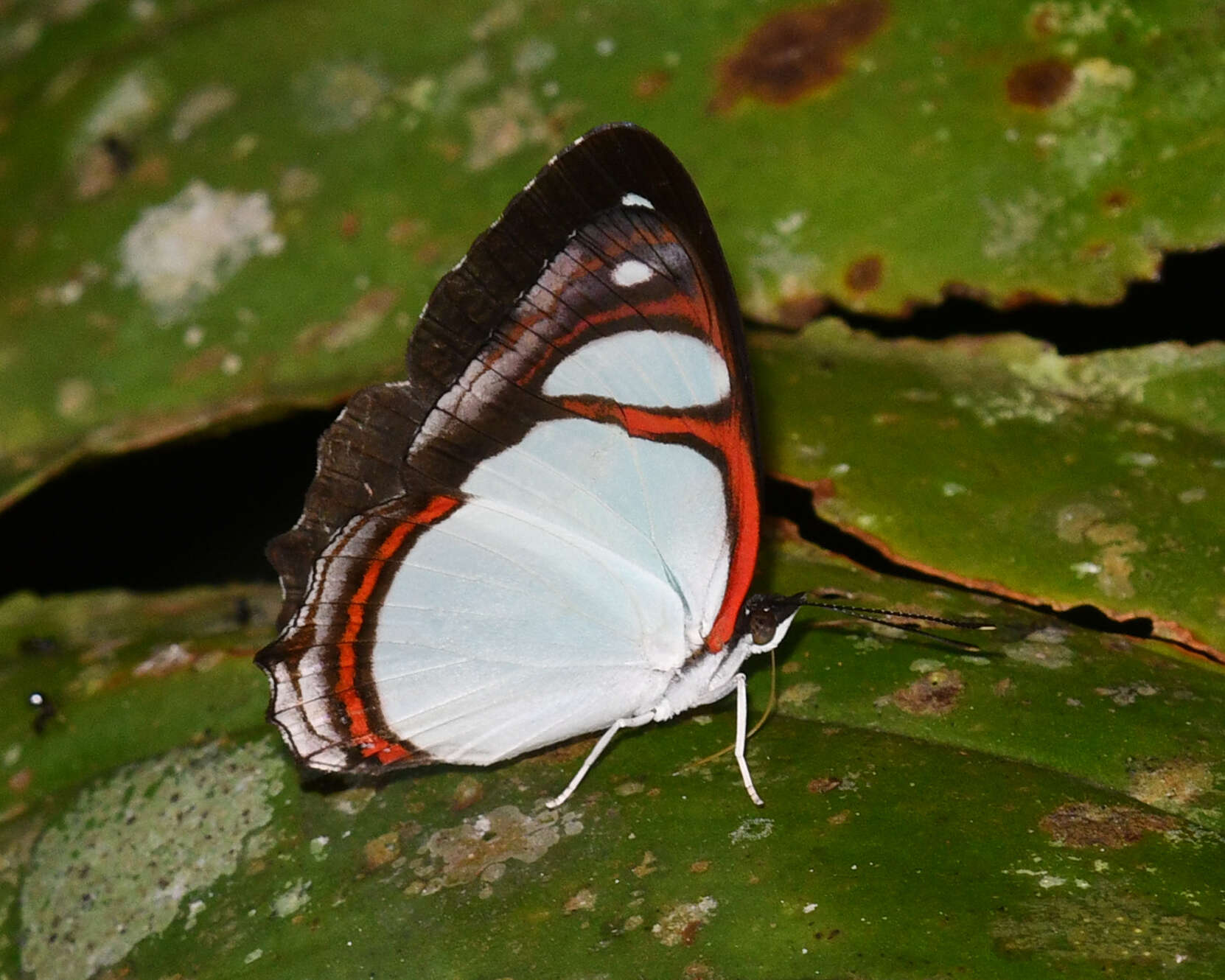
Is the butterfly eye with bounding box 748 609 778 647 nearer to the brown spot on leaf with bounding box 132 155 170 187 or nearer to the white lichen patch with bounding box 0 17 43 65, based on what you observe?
the brown spot on leaf with bounding box 132 155 170 187

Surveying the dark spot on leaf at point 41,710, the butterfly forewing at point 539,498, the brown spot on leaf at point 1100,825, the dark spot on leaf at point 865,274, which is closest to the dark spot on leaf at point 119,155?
the dark spot on leaf at point 41,710

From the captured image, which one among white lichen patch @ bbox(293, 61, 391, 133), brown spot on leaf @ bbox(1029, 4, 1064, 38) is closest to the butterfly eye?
brown spot on leaf @ bbox(1029, 4, 1064, 38)

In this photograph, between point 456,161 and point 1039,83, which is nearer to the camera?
point 1039,83

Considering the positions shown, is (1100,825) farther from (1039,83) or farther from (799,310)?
(1039,83)

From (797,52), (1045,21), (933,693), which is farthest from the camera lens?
(797,52)

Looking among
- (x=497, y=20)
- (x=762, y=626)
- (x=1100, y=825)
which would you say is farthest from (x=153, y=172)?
(x=1100, y=825)

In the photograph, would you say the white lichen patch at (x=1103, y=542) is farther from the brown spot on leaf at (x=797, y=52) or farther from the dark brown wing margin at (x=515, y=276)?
the brown spot on leaf at (x=797, y=52)

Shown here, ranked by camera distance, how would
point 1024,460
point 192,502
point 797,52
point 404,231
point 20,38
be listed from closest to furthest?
point 1024,460, point 797,52, point 404,231, point 192,502, point 20,38
